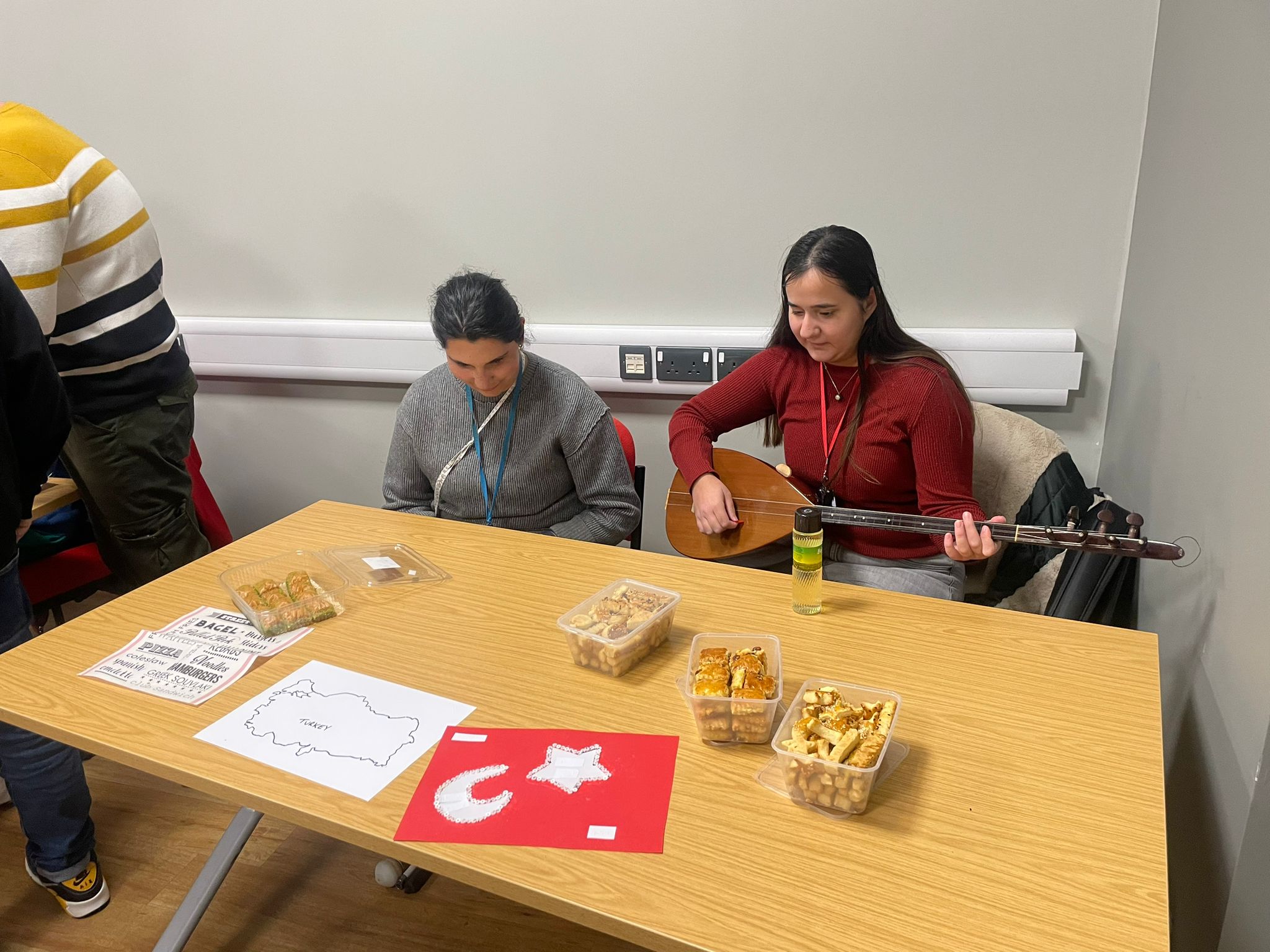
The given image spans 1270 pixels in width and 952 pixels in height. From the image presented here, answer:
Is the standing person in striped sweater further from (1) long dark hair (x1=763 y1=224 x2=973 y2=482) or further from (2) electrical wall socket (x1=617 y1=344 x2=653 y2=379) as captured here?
(1) long dark hair (x1=763 y1=224 x2=973 y2=482)

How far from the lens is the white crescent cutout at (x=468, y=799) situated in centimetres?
95

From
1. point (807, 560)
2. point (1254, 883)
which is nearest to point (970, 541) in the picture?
point (807, 560)

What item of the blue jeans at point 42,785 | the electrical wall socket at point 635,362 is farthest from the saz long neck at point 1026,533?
the blue jeans at point 42,785

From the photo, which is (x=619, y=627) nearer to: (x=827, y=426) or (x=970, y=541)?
(x=970, y=541)

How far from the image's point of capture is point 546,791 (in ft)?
3.20

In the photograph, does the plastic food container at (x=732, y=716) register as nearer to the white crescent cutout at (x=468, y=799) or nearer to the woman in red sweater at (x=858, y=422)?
the white crescent cutout at (x=468, y=799)

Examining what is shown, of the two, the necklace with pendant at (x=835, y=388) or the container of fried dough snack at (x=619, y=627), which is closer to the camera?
the container of fried dough snack at (x=619, y=627)

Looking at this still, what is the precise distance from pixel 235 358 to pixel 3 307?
147 centimetres

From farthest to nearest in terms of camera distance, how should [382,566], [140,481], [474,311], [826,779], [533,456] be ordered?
[140,481], [533,456], [474,311], [382,566], [826,779]

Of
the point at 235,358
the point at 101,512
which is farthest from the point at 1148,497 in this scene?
the point at 235,358

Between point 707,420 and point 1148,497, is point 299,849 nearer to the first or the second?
point 707,420

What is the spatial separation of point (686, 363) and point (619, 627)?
4.54 feet

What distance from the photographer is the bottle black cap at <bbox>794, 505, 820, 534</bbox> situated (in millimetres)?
1263

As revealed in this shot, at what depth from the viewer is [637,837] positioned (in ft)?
2.96
